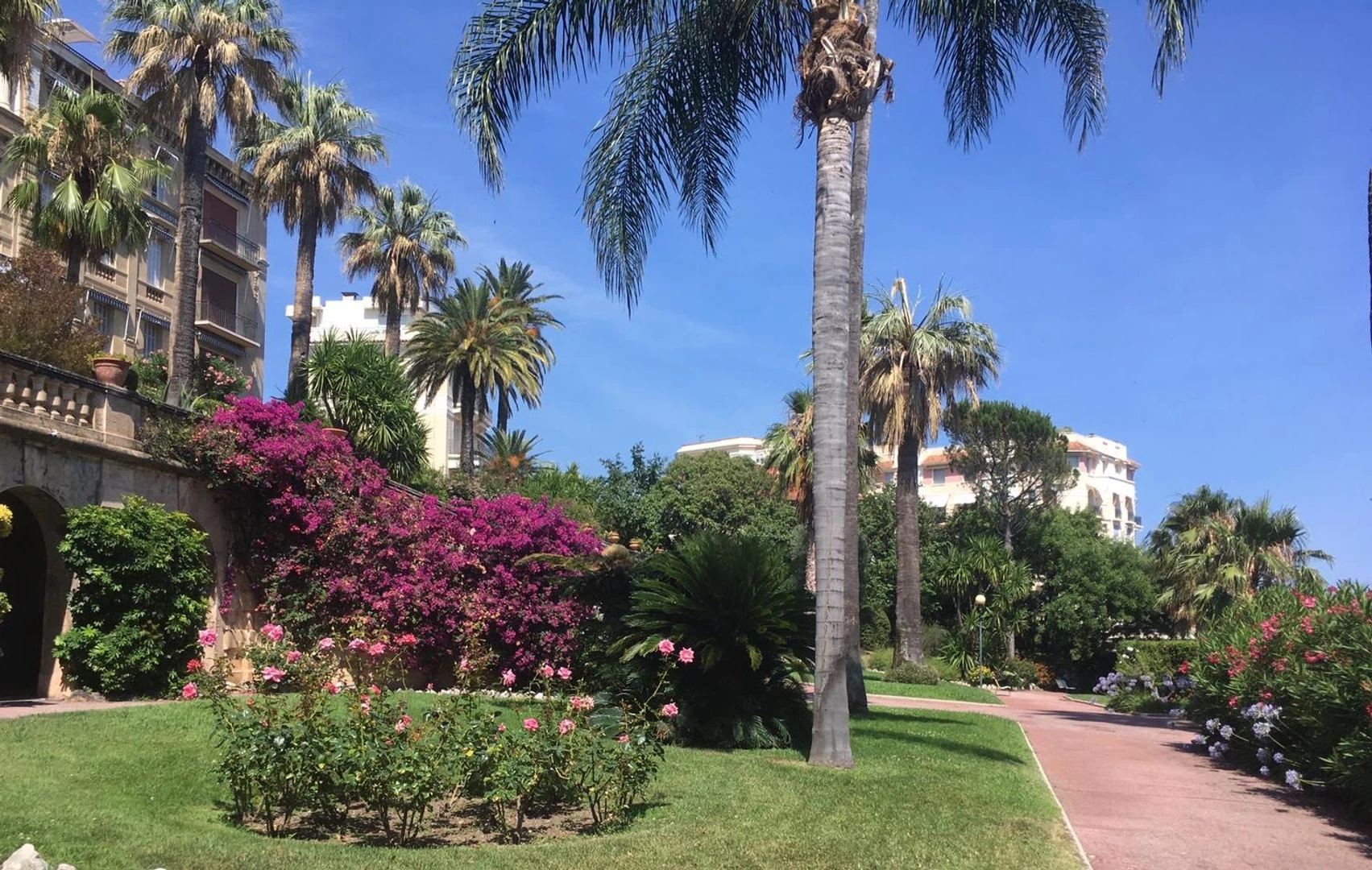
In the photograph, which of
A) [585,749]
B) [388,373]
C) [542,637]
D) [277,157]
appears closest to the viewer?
[585,749]

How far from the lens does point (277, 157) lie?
32.5 metres

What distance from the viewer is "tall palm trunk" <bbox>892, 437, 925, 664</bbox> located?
1257 inches

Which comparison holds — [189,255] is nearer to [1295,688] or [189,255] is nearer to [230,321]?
[230,321]

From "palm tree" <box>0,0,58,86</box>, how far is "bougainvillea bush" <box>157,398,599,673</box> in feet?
17.8

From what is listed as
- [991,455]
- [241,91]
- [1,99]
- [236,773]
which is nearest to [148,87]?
[241,91]

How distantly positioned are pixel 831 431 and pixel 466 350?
32.2 metres

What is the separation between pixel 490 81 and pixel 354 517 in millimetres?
7837

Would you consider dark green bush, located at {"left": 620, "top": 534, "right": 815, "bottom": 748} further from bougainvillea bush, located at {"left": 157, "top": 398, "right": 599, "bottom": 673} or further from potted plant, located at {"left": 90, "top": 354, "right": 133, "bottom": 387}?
potted plant, located at {"left": 90, "top": 354, "right": 133, "bottom": 387}

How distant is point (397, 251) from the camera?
43844mm

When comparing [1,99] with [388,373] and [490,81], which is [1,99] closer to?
[388,373]

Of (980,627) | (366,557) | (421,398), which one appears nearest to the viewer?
(366,557)

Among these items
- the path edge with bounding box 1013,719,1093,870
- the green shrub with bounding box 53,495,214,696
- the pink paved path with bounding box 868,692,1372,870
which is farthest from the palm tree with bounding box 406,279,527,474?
the path edge with bounding box 1013,719,1093,870

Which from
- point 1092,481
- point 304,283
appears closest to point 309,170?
point 304,283

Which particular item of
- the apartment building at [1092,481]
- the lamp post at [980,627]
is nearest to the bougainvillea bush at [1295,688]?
the lamp post at [980,627]
